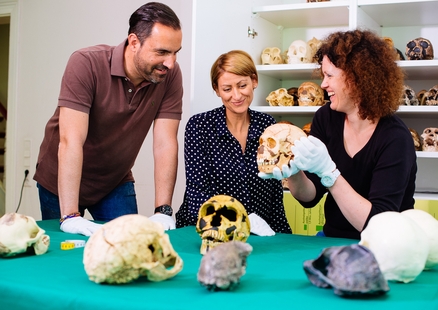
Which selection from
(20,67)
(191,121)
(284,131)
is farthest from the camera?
(20,67)

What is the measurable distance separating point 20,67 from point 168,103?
2464 mm

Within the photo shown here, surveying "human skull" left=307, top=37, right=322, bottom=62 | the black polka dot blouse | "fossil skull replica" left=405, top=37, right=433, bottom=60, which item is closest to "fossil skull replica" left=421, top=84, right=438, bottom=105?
"fossil skull replica" left=405, top=37, right=433, bottom=60

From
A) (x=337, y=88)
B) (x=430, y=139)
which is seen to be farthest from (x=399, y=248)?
(x=430, y=139)

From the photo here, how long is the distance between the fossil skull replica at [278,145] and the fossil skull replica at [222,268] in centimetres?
64

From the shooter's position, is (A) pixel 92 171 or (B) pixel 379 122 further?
(A) pixel 92 171

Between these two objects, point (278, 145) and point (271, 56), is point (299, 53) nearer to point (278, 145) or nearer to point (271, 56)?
point (271, 56)

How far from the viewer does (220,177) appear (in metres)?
2.22

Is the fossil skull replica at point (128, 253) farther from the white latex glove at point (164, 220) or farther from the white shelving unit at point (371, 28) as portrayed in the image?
the white shelving unit at point (371, 28)

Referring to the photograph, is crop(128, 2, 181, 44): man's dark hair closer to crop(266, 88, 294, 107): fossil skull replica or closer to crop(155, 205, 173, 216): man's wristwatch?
crop(155, 205, 173, 216): man's wristwatch

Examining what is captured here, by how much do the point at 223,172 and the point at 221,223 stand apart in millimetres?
805

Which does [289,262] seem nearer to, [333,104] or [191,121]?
[333,104]

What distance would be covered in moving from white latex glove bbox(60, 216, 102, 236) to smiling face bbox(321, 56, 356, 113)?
862 millimetres

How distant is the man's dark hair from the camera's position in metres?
2.16

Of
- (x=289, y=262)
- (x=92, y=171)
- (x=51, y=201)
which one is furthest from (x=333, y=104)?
(x=51, y=201)
